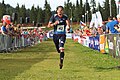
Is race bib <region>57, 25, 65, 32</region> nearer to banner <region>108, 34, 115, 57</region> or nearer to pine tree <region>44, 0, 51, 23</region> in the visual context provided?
banner <region>108, 34, 115, 57</region>

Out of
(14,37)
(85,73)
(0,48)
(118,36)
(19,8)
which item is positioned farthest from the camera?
(19,8)

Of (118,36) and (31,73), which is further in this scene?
(118,36)

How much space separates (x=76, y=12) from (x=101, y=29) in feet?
452

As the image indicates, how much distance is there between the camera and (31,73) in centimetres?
1141

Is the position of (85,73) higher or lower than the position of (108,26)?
lower

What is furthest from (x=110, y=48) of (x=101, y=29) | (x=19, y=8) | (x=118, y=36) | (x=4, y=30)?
(x=19, y=8)

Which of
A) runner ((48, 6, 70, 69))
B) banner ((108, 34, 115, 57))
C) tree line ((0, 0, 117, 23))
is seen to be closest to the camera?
runner ((48, 6, 70, 69))

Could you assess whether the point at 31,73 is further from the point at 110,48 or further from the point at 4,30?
the point at 4,30

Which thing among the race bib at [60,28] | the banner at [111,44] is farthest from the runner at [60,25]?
the banner at [111,44]

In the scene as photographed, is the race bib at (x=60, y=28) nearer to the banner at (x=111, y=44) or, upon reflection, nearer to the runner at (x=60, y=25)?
the runner at (x=60, y=25)

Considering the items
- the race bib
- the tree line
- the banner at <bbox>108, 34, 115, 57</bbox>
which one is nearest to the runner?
the race bib

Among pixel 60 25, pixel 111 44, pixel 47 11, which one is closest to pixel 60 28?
pixel 60 25

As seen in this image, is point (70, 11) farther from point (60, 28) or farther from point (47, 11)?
point (60, 28)

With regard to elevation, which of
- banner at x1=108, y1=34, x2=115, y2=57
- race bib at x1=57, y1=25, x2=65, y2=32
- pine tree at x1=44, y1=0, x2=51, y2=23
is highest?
pine tree at x1=44, y1=0, x2=51, y2=23
